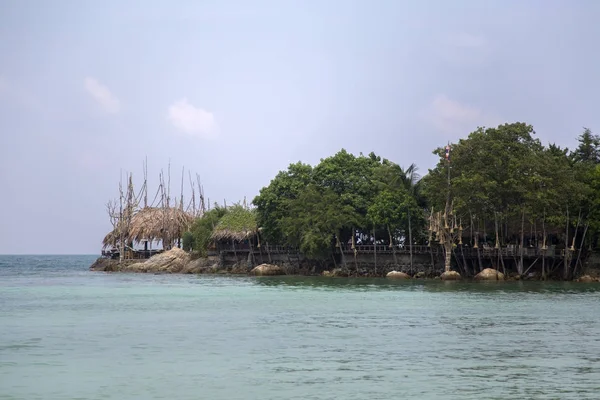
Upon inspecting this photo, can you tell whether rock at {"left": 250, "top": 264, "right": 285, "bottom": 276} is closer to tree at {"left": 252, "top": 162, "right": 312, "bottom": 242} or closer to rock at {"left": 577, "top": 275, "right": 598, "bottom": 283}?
tree at {"left": 252, "top": 162, "right": 312, "bottom": 242}

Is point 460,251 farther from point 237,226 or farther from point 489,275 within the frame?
point 237,226

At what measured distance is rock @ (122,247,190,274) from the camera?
95562 mm

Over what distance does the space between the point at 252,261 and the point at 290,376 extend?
67.4 m

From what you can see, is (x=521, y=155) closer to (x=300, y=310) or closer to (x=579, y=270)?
(x=579, y=270)

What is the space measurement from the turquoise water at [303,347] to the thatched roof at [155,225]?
51.6 meters

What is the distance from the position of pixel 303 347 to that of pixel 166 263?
227 feet

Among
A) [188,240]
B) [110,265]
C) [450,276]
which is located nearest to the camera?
[450,276]

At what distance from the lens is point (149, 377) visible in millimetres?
22750

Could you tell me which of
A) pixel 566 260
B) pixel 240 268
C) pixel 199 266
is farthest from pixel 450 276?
pixel 199 266

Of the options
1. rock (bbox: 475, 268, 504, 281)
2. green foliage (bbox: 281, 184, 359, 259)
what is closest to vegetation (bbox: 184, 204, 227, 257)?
green foliage (bbox: 281, 184, 359, 259)

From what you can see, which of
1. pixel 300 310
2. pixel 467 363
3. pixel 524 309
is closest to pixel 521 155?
pixel 524 309

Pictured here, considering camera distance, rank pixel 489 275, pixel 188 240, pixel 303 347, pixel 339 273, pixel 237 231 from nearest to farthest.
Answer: pixel 303 347 < pixel 489 275 < pixel 339 273 < pixel 237 231 < pixel 188 240

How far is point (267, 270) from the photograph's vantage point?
274 feet

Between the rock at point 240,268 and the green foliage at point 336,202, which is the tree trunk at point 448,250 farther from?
the rock at point 240,268
